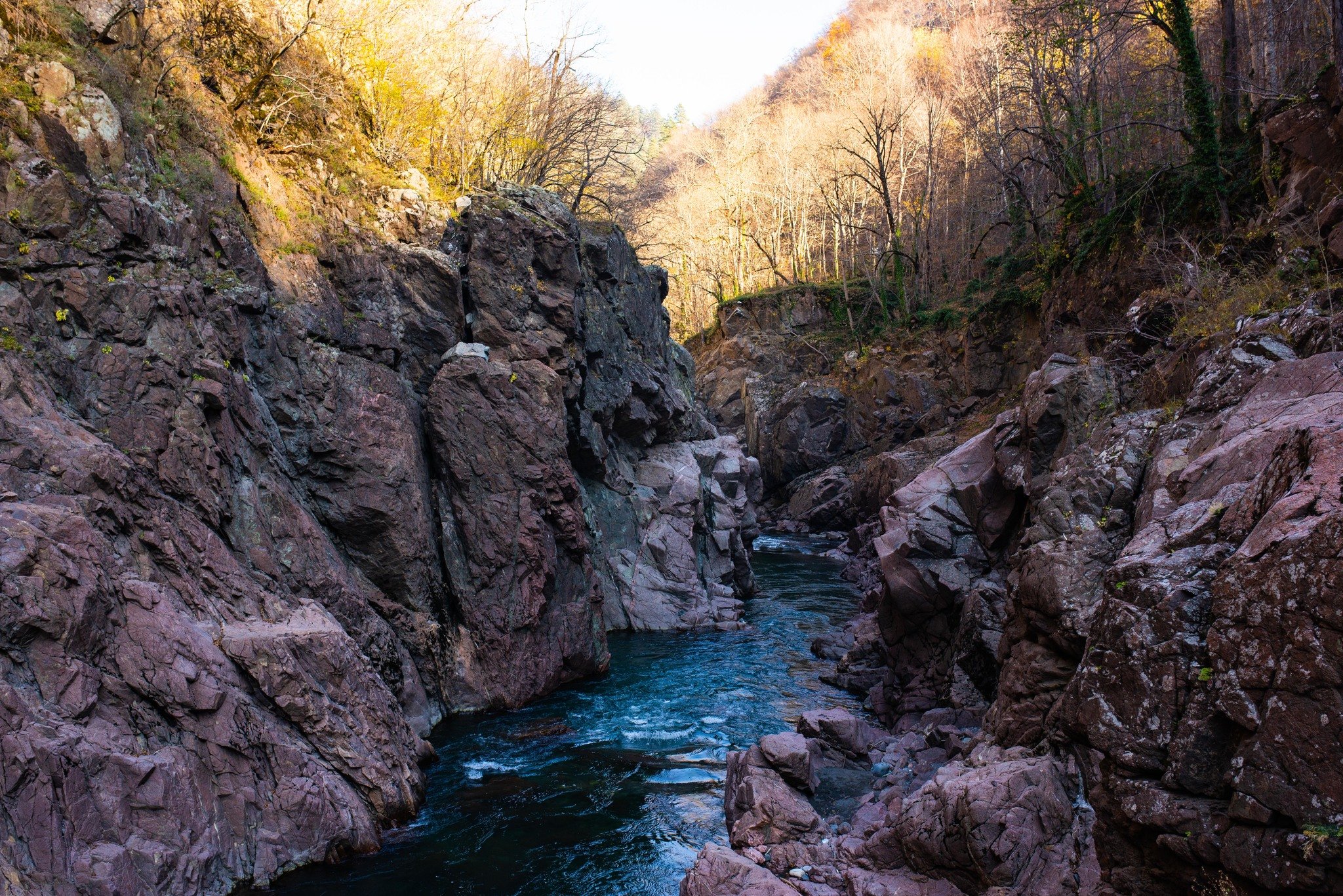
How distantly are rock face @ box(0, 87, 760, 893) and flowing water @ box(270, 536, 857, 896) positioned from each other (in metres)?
0.62

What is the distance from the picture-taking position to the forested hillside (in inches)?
720

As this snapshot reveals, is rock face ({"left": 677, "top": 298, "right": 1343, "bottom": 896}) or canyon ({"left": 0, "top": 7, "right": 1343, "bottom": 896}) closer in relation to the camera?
rock face ({"left": 677, "top": 298, "right": 1343, "bottom": 896})

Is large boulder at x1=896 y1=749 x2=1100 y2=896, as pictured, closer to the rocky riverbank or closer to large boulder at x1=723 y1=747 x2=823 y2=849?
the rocky riverbank

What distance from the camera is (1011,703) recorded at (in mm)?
9492

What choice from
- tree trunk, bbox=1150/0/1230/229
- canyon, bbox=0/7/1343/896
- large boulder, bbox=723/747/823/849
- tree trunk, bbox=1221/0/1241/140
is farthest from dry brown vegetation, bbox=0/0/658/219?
tree trunk, bbox=1221/0/1241/140

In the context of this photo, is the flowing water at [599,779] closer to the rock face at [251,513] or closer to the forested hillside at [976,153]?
the rock face at [251,513]

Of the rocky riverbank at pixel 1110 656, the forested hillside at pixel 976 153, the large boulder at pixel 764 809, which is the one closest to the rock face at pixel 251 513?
the large boulder at pixel 764 809

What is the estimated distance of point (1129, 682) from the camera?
6.22m

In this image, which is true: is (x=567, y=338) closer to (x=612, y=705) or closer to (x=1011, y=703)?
(x=612, y=705)

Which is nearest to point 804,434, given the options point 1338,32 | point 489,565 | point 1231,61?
point 1231,61

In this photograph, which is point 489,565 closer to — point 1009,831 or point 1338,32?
point 1009,831

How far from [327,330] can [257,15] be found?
21.4 ft

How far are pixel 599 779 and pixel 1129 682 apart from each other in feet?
26.2

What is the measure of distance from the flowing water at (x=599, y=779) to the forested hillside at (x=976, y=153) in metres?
13.4
